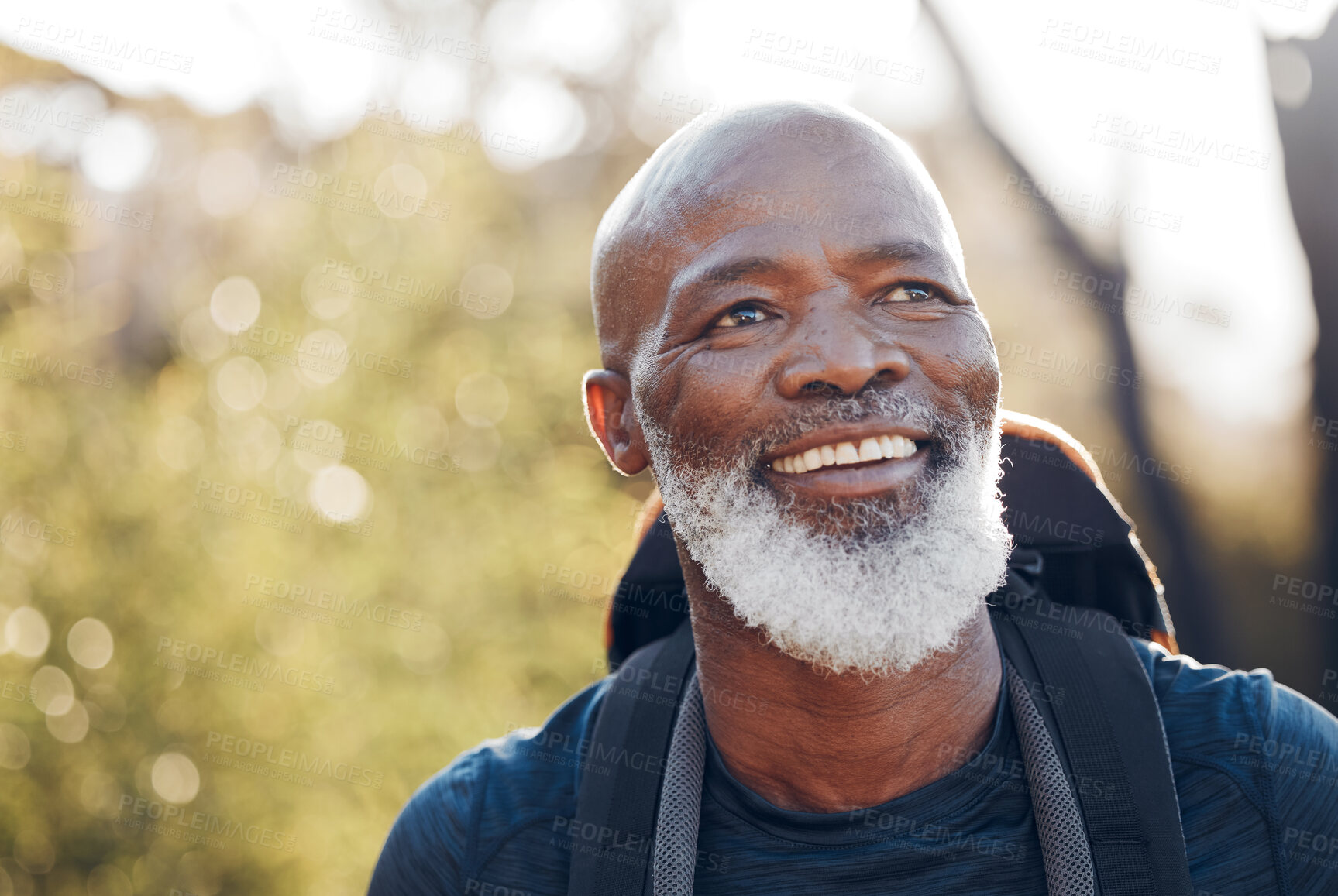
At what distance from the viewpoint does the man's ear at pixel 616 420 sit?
2.53 metres

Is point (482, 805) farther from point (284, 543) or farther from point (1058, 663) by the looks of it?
point (284, 543)

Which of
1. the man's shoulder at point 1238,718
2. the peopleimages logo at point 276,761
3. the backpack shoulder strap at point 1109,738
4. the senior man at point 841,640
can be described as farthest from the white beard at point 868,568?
the peopleimages logo at point 276,761

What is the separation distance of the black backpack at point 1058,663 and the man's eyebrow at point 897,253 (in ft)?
1.88

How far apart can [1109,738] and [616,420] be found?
1381 mm

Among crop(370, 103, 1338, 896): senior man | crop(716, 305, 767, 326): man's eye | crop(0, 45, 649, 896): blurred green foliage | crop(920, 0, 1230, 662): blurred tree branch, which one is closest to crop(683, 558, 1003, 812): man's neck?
crop(370, 103, 1338, 896): senior man

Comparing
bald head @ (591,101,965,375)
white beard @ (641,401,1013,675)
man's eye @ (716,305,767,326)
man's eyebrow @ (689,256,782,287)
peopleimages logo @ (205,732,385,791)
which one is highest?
bald head @ (591,101,965,375)

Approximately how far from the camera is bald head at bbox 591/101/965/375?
2223 millimetres

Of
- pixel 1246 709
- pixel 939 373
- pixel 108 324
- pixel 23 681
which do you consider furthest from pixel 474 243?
pixel 1246 709

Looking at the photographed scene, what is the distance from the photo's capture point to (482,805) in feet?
7.84

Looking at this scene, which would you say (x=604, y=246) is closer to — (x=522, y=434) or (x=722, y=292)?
(x=722, y=292)

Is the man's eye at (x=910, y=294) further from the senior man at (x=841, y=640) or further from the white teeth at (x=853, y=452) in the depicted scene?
the white teeth at (x=853, y=452)

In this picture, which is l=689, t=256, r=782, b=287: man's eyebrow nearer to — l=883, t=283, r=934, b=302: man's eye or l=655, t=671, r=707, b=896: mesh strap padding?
l=883, t=283, r=934, b=302: man's eye

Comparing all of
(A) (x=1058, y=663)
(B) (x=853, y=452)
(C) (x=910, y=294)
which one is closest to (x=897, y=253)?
(C) (x=910, y=294)

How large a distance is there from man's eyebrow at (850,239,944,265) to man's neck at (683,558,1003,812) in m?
0.83
